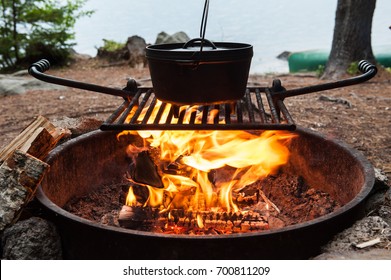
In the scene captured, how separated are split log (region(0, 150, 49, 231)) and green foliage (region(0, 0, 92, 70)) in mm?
7330

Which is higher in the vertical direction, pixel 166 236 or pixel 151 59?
pixel 151 59

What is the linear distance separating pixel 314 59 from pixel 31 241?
820 cm

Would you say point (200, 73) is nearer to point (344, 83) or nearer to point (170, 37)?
point (344, 83)

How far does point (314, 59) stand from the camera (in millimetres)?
9344

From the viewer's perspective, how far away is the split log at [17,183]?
220 centimetres

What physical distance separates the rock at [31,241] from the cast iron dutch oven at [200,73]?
0.89 metres

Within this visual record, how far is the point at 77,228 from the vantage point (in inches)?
80.4

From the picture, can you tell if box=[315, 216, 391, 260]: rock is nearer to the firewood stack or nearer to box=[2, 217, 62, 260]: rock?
box=[2, 217, 62, 260]: rock

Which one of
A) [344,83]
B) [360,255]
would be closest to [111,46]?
[344,83]

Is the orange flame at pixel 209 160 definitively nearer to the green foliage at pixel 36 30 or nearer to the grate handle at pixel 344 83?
the grate handle at pixel 344 83

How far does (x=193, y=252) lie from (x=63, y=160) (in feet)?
4.13

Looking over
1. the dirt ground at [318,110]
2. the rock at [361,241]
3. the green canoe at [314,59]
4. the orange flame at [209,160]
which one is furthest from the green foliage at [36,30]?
the rock at [361,241]
